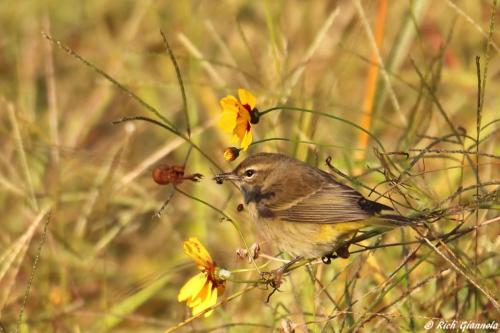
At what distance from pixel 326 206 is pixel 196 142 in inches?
63.9

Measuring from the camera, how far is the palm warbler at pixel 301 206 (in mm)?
3518

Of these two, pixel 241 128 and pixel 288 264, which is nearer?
pixel 241 128

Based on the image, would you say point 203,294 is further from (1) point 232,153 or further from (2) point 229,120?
(2) point 229,120

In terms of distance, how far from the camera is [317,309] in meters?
3.62

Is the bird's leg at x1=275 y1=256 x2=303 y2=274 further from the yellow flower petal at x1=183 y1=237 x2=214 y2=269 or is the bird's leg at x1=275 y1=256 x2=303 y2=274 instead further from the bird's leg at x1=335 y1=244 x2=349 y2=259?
the yellow flower petal at x1=183 y1=237 x2=214 y2=269

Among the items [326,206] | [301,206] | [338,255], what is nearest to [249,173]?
[301,206]

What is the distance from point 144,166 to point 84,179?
1.30m

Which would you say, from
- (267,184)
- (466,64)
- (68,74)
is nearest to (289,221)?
(267,184)

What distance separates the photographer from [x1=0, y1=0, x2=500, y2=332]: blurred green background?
383cm

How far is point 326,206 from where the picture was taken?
12.2ft

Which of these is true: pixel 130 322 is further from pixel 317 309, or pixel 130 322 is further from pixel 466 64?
pixel 466 64

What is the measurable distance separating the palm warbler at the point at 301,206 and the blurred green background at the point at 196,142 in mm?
130

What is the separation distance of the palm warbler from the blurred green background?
0.13 m

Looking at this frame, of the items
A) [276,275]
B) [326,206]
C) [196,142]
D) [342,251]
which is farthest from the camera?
[196,142]
